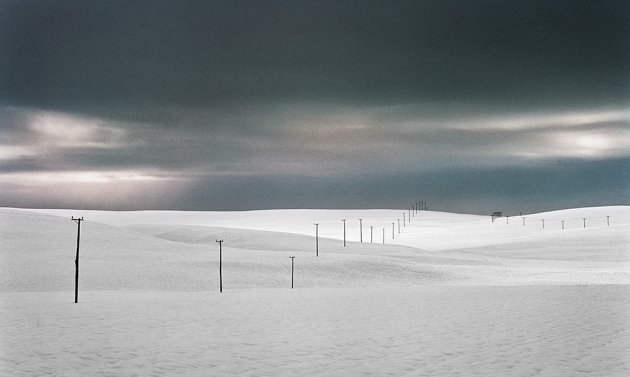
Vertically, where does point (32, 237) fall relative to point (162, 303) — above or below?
above

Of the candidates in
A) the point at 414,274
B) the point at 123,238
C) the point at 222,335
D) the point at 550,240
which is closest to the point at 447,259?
the point at 414,274

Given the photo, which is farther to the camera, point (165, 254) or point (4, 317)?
point (165, 254)

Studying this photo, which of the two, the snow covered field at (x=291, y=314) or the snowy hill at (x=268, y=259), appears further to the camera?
the snowy hill at (x=268, y=259)

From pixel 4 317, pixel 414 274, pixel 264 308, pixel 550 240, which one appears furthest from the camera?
pixel 550 240

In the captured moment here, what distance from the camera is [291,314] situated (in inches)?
983

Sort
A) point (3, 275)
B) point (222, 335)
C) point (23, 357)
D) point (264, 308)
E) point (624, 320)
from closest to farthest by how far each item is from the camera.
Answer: point (23, 357)
point (222, 335)
point (624, 320)
point (264, 308)
point (3, 275)

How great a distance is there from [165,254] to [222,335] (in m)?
Answer: 39.6

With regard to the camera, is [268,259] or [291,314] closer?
[291,314]

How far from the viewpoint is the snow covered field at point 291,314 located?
15297mm

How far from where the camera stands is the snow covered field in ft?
50.2

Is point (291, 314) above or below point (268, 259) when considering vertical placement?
below

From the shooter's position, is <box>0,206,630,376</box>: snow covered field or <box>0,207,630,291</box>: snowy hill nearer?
<box>0,206,630,376</box>: snow covered field

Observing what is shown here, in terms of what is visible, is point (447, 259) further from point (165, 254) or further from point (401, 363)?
point (401, 363)

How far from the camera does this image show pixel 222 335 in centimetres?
1983
